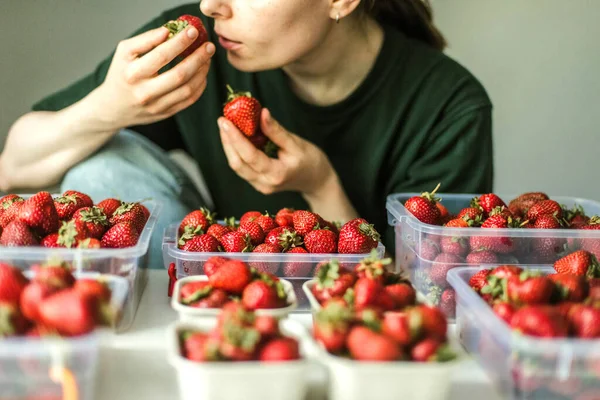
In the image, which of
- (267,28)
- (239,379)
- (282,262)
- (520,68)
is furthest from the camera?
(520,68)

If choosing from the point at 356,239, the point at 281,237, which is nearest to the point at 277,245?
the point at 281,237

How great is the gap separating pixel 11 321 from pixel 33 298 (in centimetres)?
3

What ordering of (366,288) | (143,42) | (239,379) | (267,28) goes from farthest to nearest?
(267,28) < (143,42) < (366,288) < (239,379)

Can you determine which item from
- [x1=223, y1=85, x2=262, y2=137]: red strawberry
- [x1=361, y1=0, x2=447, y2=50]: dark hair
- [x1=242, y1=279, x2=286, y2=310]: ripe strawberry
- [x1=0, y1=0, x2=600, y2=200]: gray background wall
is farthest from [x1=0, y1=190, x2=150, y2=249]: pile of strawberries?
[x1=0, y1=0, x2=600, y2=200]: gray background wall

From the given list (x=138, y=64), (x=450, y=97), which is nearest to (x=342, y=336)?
(x=138, y=64)

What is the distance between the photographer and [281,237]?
107 cm

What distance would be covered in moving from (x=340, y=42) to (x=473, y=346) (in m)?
0.90

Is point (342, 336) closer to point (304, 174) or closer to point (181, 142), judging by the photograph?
point (304, 174)

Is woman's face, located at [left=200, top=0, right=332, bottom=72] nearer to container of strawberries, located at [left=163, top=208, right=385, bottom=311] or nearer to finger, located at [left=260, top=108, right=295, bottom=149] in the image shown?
finger, located at [left=260, top=108, right=295, bottom=149]

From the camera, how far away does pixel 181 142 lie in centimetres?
185

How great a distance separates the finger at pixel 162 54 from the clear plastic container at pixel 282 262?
375mm

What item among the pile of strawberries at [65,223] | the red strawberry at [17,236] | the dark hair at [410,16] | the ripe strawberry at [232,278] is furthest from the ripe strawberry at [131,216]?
the dark hair at [410,16]

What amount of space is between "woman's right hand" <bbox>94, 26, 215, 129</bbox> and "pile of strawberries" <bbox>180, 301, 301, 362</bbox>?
667 mm

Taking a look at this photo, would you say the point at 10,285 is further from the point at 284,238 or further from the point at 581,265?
the point at 581,265
